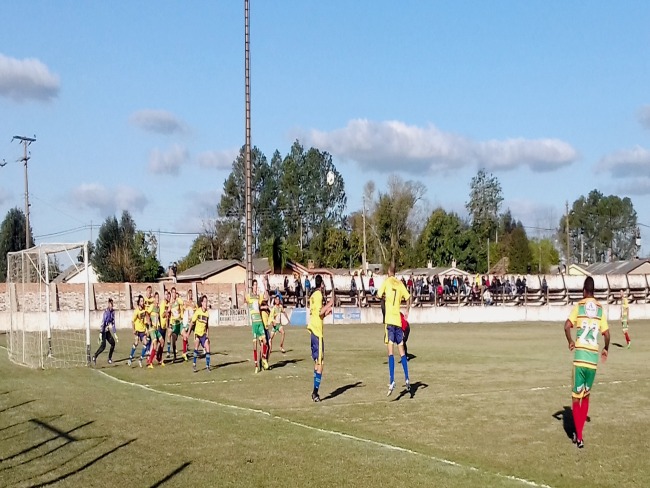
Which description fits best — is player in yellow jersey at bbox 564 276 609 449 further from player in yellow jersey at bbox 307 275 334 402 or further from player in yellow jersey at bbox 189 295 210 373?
player in yellow jersey at bbox 189 295 210 373

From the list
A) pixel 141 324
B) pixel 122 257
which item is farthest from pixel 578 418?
pixel 122 257

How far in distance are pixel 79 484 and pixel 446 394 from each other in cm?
896

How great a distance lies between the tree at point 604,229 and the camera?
13888 centimetres

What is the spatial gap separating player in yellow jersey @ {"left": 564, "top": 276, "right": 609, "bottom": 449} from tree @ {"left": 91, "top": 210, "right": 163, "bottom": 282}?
7460 cm

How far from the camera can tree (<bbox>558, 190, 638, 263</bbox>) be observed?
139 metres

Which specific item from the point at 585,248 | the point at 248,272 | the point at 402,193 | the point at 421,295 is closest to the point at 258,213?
the point at 402,193

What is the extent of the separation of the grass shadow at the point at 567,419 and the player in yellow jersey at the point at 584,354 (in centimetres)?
60

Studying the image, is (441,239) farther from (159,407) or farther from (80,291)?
(159,407)

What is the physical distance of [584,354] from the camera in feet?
38.2

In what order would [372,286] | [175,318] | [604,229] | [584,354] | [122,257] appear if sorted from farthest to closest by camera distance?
1. [604,229]
2. [122,257]
3. [372,286]
4. [175,318]
5. [584,354]

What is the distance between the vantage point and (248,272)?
4506 cm

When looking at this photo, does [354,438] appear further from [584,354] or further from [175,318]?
[175,318]

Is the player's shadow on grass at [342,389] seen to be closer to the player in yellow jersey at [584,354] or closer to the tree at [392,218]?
the player in yellow jersey at [584,354]

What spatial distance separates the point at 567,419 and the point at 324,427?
4.18m
